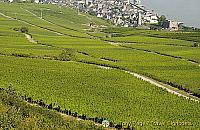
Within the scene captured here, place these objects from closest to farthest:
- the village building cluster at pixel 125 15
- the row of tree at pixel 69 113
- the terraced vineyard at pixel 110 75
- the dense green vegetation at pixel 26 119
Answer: the dense green vegetation at pixel 26 119 < the row of tree at pixel 69 113 < the terraced vineyard at pixel 110 75 < the village building cluster at pixel 125 15

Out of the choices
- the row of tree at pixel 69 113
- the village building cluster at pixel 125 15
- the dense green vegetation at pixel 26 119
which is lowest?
the row of tree at pixel 69 113

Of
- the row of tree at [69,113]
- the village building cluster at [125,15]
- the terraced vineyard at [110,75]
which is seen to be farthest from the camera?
the village building cluster at [125,15]

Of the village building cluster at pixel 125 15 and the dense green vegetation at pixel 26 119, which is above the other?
the village building cluster at pixel 125 15

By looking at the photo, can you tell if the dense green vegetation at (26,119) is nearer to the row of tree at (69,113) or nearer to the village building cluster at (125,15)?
the row of tree at (69,113)

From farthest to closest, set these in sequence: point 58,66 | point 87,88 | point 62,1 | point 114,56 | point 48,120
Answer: point 62,1 → point 114,56 → point 58,66 → point 87,88 → point 48,120

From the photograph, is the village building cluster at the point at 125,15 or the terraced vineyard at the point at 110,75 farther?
the village building cluster at the point at 125,15

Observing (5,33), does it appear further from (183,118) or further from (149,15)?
(149,15)

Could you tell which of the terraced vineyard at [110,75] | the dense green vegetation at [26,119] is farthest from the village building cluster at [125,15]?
the dense green vegetation at [26,119]

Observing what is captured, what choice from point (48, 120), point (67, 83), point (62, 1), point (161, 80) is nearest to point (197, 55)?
point (161, 80)

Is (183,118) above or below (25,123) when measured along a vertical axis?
below
